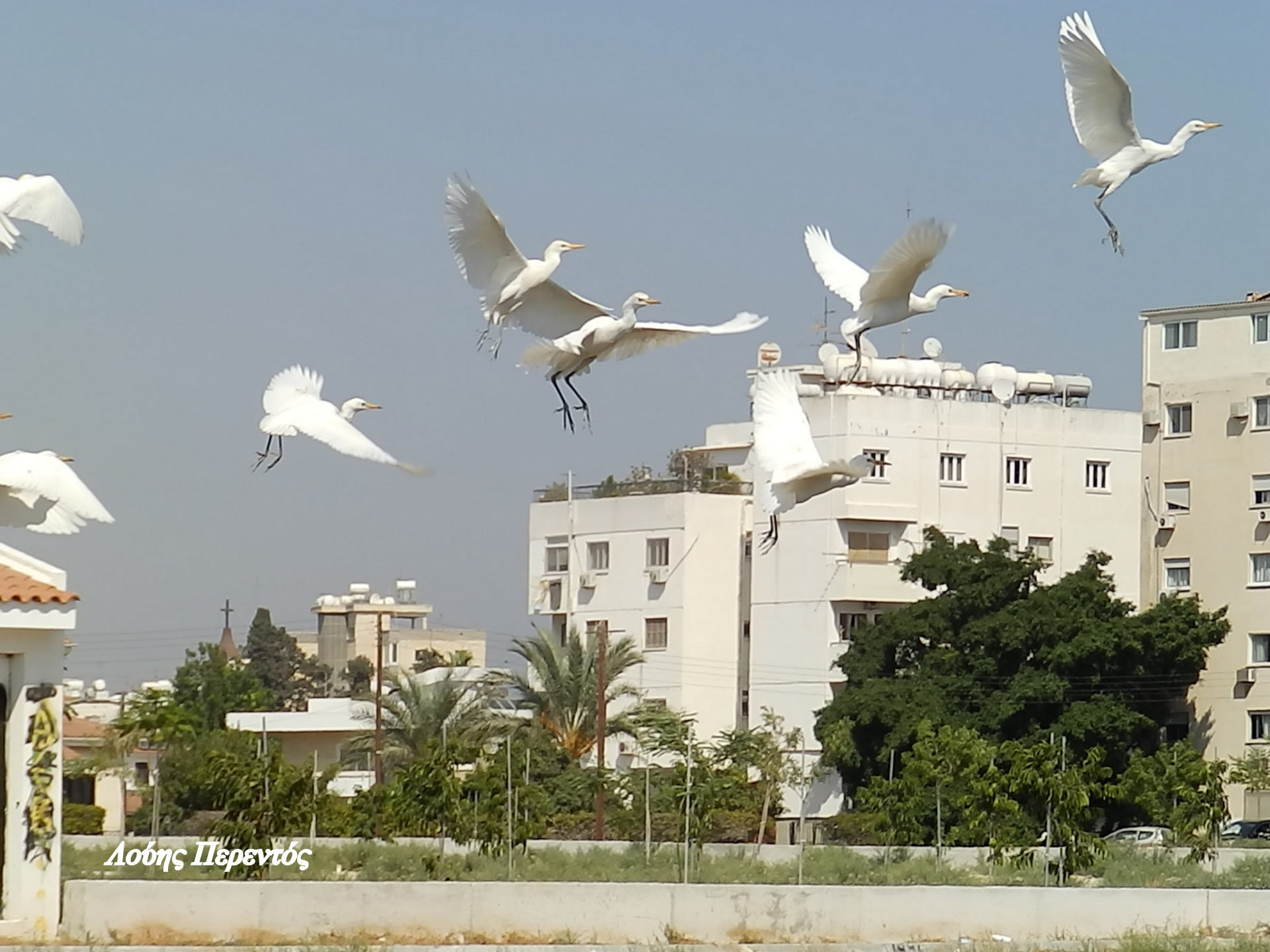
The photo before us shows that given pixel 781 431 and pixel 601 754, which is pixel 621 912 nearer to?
pixel 781 431

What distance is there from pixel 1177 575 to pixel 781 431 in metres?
43.3

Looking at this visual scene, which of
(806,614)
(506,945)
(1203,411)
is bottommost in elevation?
(506,945)

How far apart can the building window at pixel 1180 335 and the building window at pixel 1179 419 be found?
4.93ft

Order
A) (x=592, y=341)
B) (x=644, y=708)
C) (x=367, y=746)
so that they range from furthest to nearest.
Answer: (x=644, y=708) < (x=367, y=746) < (x=592, y=341)

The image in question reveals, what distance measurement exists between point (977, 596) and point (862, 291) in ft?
111

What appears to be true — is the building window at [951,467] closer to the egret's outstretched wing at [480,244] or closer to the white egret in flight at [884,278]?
the white egret in flight at [884,278]

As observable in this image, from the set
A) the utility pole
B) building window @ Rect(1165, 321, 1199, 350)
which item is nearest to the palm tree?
the utility pole

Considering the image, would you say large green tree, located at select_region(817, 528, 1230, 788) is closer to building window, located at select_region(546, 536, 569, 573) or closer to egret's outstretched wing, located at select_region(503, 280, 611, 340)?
building window, located at select_region(546, 536, 569, 573)

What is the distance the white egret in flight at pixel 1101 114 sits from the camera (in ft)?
67.6

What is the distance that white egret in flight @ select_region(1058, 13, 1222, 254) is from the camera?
20.6m

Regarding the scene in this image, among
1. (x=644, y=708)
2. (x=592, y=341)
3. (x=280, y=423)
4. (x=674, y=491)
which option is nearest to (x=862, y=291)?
(x=592, y=341)

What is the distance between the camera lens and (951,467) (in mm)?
62469

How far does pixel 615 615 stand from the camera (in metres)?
64.6

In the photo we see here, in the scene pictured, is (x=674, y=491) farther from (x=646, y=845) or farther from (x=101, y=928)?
(x=101, y=928)
